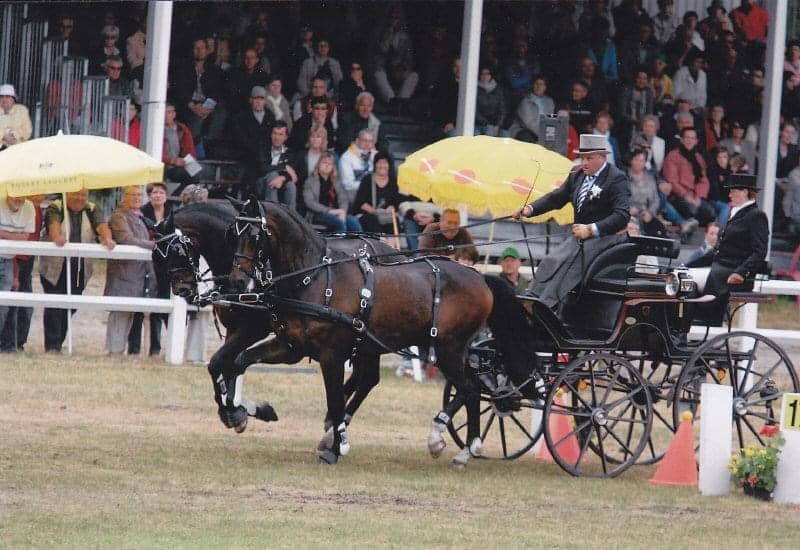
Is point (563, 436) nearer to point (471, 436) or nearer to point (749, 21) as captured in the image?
point (471, 436)

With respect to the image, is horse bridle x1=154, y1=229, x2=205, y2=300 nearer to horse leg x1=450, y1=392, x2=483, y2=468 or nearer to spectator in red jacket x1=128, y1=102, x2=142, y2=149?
horse leg x1=450, y1=392, x2=483, y2=468

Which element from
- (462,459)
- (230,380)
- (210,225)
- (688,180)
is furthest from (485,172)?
(688,180)

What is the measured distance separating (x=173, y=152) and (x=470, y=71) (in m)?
3.57

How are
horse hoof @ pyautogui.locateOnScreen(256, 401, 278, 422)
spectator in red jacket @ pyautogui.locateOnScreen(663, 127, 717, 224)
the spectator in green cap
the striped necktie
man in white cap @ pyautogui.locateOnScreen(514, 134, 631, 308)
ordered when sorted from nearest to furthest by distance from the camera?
man in white cap @ pyautogui.locateOnScreen(514, 134, 631, 308)
the striped necktie
horse hoof @ pyautogui.locateOnScreen(256, 401, 278, 422)
the spectator in green cap
spectator in red jacket @ pyautogui.locateOnScreen(663, 127, 717, 224)

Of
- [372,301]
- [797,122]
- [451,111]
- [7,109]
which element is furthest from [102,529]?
[797,122]

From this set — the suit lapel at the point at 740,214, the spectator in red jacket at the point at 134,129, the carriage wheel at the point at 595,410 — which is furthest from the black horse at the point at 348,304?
the spectator in red jacket at the point at 134,129

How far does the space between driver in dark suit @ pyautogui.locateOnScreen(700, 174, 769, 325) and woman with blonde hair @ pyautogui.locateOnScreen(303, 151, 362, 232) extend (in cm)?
766

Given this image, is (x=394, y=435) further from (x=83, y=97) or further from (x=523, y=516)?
(x=83, y=97)

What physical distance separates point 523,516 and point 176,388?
262 inches

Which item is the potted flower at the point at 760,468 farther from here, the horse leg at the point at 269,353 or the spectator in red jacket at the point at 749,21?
the spectator in red jacket at the point at 749,21

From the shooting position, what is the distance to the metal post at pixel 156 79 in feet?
65.4

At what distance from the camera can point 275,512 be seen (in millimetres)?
11430

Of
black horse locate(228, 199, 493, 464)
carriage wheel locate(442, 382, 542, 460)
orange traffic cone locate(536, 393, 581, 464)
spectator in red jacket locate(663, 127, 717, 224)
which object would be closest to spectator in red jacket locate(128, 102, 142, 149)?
carriage wheel locate(442, 382, 542, 460)

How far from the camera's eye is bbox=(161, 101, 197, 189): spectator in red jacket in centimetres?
2133
